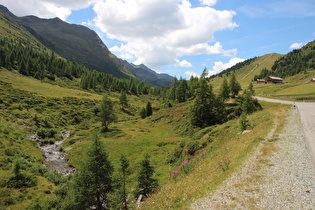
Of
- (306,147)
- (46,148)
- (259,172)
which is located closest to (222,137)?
(306,147)

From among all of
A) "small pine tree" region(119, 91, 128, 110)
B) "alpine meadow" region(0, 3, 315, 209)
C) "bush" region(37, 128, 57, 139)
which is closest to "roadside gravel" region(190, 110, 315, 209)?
"alpine meadow" region(0, 3, 315, 209)

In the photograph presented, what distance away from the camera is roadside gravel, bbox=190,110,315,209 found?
941 centimetres

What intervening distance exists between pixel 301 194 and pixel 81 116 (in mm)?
98760

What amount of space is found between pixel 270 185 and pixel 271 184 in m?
0.18

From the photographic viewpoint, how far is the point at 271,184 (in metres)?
11.1

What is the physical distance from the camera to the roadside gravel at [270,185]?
30.9 feet

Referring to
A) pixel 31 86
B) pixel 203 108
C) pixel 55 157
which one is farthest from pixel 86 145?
pixel 31 86

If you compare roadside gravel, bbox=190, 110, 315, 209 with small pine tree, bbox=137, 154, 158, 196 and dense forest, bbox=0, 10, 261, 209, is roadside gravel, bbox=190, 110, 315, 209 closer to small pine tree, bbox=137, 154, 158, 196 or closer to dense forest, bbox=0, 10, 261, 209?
small pine tree, bbox=137, 154, 158, 196

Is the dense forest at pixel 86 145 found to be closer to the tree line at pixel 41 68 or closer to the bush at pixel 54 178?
the bush at pixel 54 178

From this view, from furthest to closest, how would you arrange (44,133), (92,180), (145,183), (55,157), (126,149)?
(44,133), (126,149), (55,157), (92,180), (145,183)

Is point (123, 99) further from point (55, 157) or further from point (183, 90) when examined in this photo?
point (55, 157)

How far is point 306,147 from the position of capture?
650 inches

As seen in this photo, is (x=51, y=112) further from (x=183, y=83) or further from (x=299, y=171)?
(x=299, y=171)

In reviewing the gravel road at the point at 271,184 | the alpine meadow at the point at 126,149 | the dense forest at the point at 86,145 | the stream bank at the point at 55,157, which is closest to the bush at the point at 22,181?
the dense forest at the point at 86,145
